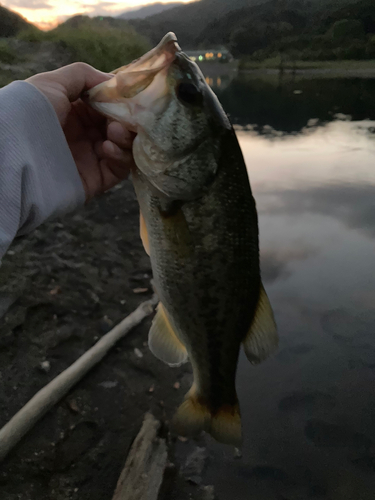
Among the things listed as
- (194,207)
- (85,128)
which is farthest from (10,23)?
(194,207)

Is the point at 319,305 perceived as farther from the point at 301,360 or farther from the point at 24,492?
the point at 24,492

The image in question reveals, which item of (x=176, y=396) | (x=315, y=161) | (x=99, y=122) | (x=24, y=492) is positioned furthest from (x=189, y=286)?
(x=315, y=161)

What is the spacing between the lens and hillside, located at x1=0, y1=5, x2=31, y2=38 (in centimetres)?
1727

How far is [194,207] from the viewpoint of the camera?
1.62m

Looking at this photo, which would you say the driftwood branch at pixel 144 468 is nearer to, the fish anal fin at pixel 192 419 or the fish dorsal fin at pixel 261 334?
the fish anal fin at pixel 192 419

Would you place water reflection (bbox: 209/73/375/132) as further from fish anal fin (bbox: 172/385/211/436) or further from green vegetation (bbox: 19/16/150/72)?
fish anal fin (bbox: 172/385/211/436)

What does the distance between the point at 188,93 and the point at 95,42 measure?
1556 centimetres

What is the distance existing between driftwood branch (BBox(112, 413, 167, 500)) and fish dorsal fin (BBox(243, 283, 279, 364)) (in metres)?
1.61

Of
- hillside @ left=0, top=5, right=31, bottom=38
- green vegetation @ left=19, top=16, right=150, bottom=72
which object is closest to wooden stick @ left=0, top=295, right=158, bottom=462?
green vegetation @ left=19, top=16, right=150, bottom=72

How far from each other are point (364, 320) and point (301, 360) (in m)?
1.53

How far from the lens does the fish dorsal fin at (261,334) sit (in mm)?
1837

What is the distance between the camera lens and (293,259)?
7512 millimetres

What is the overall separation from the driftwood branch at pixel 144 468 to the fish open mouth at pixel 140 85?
8.52 feet

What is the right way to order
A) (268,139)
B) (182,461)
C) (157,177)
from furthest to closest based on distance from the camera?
(268,139) → (182,461) → (157,177)
